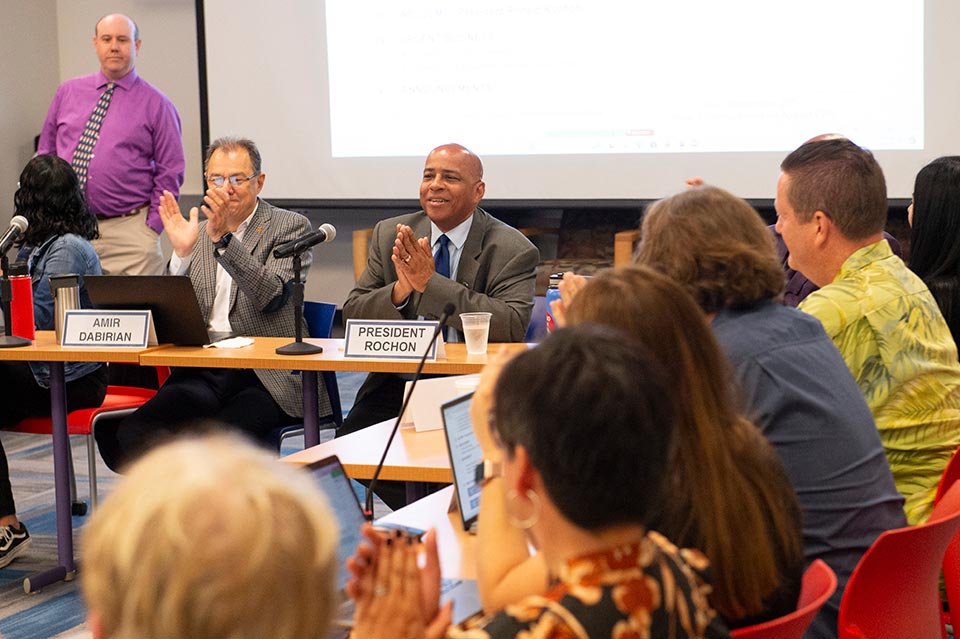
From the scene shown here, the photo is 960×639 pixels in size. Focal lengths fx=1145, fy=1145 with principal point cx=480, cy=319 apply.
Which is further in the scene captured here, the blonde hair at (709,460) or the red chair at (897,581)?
Result: the red chair at (897,581)

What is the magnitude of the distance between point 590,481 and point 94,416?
116 inches

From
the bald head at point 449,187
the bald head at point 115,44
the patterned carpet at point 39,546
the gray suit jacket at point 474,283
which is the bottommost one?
the patterned carpet at point 39,546

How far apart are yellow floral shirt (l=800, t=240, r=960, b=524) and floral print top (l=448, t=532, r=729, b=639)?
126 centimetres

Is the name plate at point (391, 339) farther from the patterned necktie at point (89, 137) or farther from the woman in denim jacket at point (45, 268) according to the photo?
the patterned necktie at point (89, 137)

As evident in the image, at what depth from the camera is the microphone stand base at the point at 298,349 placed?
11.2 ft

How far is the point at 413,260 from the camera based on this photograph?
3488mm

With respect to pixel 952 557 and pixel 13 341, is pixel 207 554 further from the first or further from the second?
pixel 13 341

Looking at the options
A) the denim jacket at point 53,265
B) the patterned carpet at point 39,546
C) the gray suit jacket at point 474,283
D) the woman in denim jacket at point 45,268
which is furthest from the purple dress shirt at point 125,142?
the gray suit jacket at point 474,283

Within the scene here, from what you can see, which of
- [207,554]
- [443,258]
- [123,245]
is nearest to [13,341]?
[443,258]

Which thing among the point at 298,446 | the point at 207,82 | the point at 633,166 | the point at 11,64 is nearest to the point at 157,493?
the point at 298,446

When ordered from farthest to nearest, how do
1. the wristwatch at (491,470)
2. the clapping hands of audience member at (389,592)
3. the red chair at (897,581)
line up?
the red chair at (897,581) → the wristwatch at (491,470) → the clapping hands of audience member at (389,592)

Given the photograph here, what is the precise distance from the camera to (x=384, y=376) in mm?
3646

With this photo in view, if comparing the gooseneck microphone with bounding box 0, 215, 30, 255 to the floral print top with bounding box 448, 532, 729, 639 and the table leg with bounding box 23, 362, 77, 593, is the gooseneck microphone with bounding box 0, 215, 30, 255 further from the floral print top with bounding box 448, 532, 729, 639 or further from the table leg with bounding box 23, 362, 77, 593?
the floral print top with bounding box 448, 532, 729, 639

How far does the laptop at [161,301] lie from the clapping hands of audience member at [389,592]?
7.73ft
